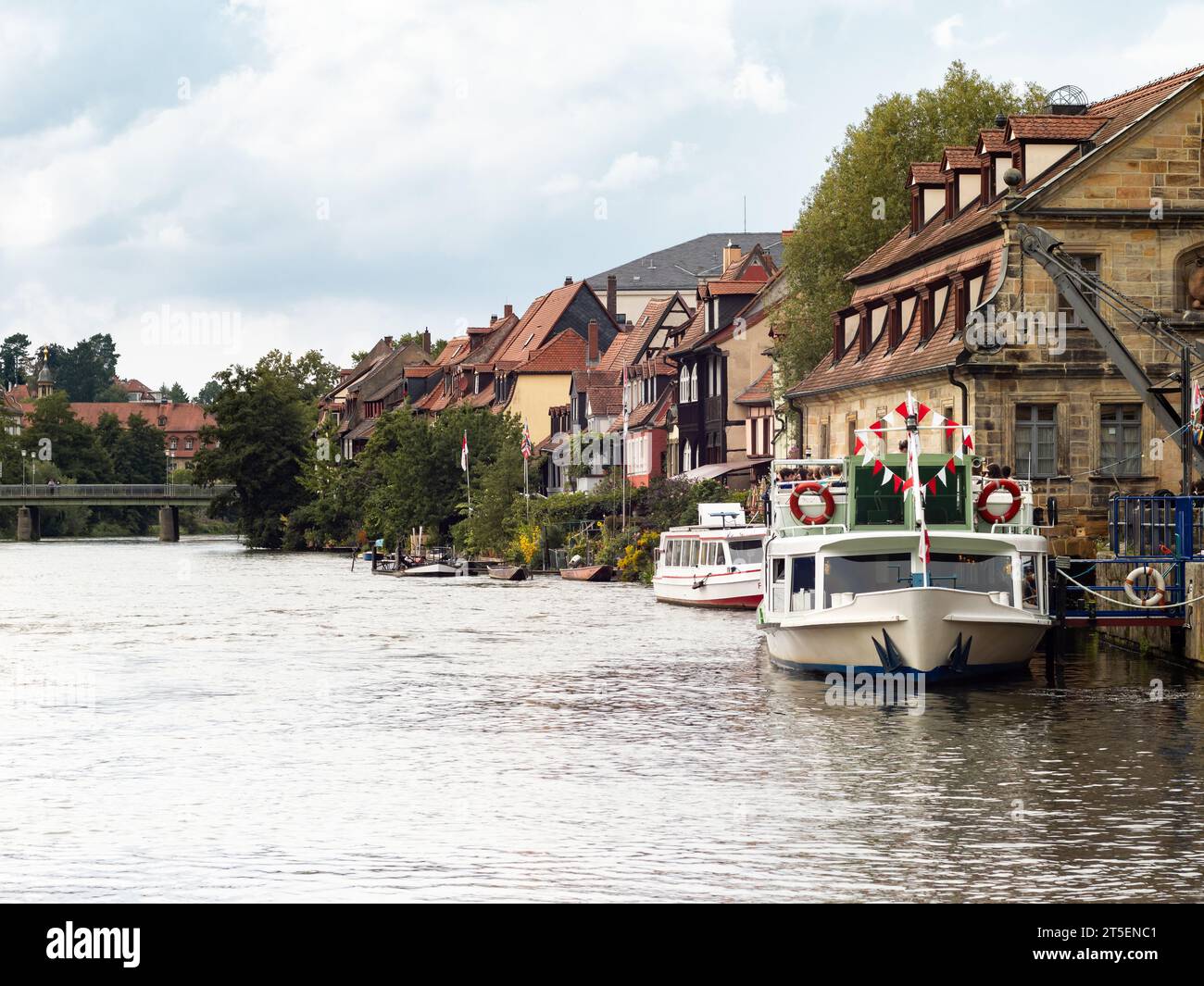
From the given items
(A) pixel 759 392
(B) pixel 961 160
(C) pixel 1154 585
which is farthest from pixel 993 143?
(A) pixel 759 392

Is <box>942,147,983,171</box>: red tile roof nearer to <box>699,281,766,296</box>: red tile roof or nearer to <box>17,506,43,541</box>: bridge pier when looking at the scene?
<box>699,281,766,296</box>: red tile roof

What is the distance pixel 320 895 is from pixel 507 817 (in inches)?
163

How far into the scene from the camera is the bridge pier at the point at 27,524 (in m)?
162

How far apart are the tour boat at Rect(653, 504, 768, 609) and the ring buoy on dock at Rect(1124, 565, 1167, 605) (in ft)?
80.2

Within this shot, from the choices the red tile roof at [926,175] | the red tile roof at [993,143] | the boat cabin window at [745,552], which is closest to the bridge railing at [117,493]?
the boat cabin window at [745,552]

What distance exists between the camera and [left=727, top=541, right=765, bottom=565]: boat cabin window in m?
59.8

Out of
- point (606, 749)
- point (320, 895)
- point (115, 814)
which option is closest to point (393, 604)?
point (606, 749)

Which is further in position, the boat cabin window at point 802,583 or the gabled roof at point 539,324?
the gabled roof at point 539,324

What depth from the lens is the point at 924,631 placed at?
3064cm

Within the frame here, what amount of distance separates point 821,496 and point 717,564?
25.5 meters

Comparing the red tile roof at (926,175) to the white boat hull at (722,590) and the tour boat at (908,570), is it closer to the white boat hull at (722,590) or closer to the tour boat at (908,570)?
the white boat hull at (722,590)

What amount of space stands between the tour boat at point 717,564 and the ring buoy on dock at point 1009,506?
78.8ft

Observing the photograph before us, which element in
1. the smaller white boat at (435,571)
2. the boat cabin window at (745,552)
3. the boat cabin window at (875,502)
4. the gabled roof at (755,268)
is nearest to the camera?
the boat cabin window at (875,502)
